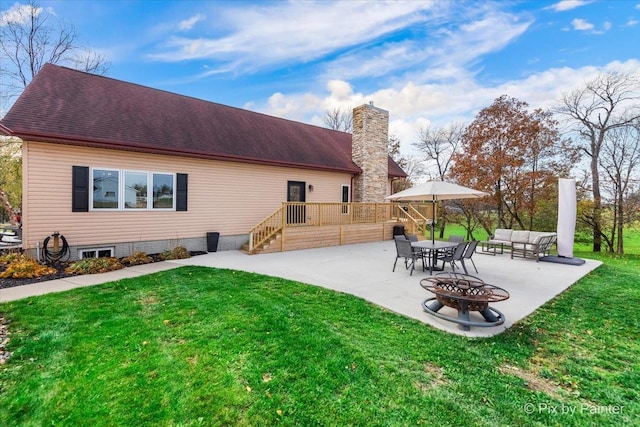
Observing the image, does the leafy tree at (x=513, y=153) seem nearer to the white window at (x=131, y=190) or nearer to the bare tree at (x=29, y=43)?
the white window at (x=131, y=190)

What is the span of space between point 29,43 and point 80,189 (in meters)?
12.9

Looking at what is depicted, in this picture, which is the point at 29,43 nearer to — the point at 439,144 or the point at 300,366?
the point at 300,366

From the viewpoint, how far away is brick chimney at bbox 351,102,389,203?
1446cm

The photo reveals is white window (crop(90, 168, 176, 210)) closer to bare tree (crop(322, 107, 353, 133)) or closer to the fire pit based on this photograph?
the fire pit

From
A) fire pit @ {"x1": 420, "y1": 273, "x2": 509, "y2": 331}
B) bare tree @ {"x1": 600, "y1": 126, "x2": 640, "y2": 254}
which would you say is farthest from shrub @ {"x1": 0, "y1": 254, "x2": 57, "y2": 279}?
bare tree @ {"x1": 600, "y1": 126, "x2": 640, "y2": 254}

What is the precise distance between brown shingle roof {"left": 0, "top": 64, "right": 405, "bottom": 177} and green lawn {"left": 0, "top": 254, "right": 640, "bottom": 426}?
4792mm

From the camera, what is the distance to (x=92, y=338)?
357 cm

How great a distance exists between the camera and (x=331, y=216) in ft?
39.4

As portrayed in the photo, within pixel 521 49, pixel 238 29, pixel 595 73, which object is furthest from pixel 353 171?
pixel 595 73

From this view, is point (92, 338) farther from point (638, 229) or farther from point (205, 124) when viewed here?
point (638, 229)

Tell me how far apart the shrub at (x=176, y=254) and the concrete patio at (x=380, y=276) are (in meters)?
0.38

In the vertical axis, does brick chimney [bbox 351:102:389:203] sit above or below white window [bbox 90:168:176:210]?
above

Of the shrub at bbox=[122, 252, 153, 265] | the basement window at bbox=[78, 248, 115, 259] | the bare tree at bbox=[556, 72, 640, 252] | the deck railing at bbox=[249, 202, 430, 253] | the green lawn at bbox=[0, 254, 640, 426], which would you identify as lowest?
the green lawn at bbox=[0, 254, 640, 426]

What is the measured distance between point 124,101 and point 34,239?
201 inches
